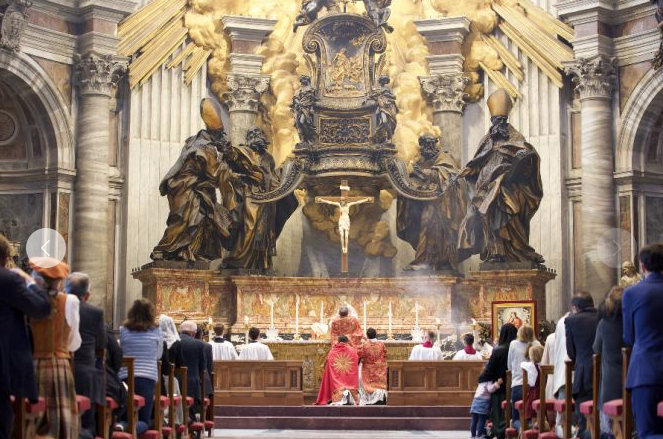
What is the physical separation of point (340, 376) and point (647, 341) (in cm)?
1048

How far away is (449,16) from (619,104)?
400 centimetres

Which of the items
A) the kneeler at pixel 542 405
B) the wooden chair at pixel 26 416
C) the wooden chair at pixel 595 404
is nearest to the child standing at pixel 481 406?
the kneeler at pixel 542 405

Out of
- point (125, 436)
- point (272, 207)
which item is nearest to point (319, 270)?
point (272, 207)

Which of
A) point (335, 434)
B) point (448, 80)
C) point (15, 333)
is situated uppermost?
point (448, 80)

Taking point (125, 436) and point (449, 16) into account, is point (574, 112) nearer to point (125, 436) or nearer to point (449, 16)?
point (449, 16)

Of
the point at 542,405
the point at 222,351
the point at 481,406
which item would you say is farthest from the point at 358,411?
the point at 542,405

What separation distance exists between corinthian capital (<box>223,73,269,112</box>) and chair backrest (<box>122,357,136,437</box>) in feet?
50.5

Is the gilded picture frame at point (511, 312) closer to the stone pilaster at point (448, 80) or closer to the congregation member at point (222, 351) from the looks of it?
the congregation member at point (222, 351)

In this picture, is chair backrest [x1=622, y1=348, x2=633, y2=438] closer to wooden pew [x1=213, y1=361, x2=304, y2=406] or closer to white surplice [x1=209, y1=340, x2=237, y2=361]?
wooden pew [x1=213, y1=361, x2=304, y2=406]

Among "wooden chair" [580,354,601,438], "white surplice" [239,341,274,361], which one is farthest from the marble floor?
"wooden chair" [580,354,601,438]

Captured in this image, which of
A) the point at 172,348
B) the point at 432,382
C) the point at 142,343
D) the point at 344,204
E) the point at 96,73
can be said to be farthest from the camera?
the point at 96,73

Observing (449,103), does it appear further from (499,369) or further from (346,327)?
(499,369)

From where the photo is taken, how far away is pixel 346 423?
16594 mm

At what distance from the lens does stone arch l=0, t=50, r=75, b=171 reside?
72.9 feet
